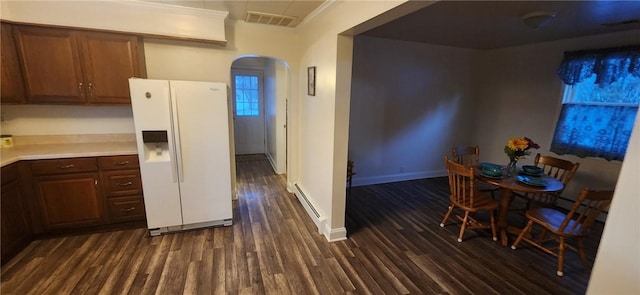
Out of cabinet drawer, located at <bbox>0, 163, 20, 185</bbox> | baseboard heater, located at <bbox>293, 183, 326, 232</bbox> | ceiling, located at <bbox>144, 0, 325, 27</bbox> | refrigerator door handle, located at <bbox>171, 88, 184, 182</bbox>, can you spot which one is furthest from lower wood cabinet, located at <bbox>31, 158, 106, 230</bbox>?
baseboard heater, located at <bbox>293, 183, 326, 232</bbox>

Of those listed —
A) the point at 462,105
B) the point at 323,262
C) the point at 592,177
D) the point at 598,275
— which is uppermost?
the point at 462,105

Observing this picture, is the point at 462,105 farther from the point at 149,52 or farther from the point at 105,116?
the point at 105,116

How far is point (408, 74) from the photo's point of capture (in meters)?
4.27

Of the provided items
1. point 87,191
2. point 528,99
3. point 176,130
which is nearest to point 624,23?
point 528,99

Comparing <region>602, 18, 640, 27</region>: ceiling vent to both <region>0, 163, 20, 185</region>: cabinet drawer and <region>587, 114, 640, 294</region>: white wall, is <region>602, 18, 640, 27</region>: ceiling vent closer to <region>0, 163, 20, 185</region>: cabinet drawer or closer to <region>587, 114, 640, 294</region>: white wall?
<region>587, 114, 640, 294</region>: white wall

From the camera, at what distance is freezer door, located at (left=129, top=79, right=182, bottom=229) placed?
2.39 metres

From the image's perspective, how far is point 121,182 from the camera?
2.67 meters

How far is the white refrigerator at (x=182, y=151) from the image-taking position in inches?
96.0

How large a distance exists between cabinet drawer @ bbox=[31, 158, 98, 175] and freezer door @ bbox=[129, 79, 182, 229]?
1.63 feet

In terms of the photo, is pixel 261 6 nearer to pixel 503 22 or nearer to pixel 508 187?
pixel 503 22

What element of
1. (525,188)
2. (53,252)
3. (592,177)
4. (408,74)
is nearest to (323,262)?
(525,188)

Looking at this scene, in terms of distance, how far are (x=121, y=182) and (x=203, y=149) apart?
2.91 ft

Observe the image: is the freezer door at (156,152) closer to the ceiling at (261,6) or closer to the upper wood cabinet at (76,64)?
the upper wood cabinet at (76,64)

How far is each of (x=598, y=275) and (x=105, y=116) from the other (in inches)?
162
